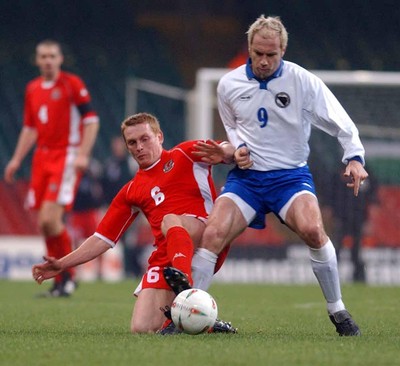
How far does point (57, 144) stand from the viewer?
1187 cm

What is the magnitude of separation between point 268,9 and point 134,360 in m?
20.4

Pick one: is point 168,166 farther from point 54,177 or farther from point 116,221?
point 54,177

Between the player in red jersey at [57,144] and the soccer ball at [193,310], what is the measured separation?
204 inches

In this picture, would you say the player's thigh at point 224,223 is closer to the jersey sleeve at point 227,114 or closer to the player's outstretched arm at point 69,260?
the jersey sleeve at point 227,114

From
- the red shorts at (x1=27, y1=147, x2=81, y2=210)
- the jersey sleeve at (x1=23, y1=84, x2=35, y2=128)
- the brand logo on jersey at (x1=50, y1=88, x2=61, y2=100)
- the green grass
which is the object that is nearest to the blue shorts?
the green grass

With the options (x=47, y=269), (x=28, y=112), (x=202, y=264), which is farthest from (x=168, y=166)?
(x=28, y=112)

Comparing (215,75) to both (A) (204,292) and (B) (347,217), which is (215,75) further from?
(A) (204,292)

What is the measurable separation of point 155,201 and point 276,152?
0.81 meters

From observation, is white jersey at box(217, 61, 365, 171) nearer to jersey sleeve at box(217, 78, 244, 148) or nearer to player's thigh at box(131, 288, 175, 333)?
jersey sleeve at box(217, 78, 244, 148)

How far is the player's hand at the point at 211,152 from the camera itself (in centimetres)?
697

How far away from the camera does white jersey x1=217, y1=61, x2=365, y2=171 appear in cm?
704

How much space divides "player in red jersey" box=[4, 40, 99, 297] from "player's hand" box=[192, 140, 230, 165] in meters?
4.66

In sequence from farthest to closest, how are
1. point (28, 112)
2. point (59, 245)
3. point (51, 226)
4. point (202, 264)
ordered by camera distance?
1. point (28, 112)
2. point (59, 245)
3. point (51, 226)
4. point (202, 264)

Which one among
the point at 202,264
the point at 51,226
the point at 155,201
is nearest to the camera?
the point at 202,264
